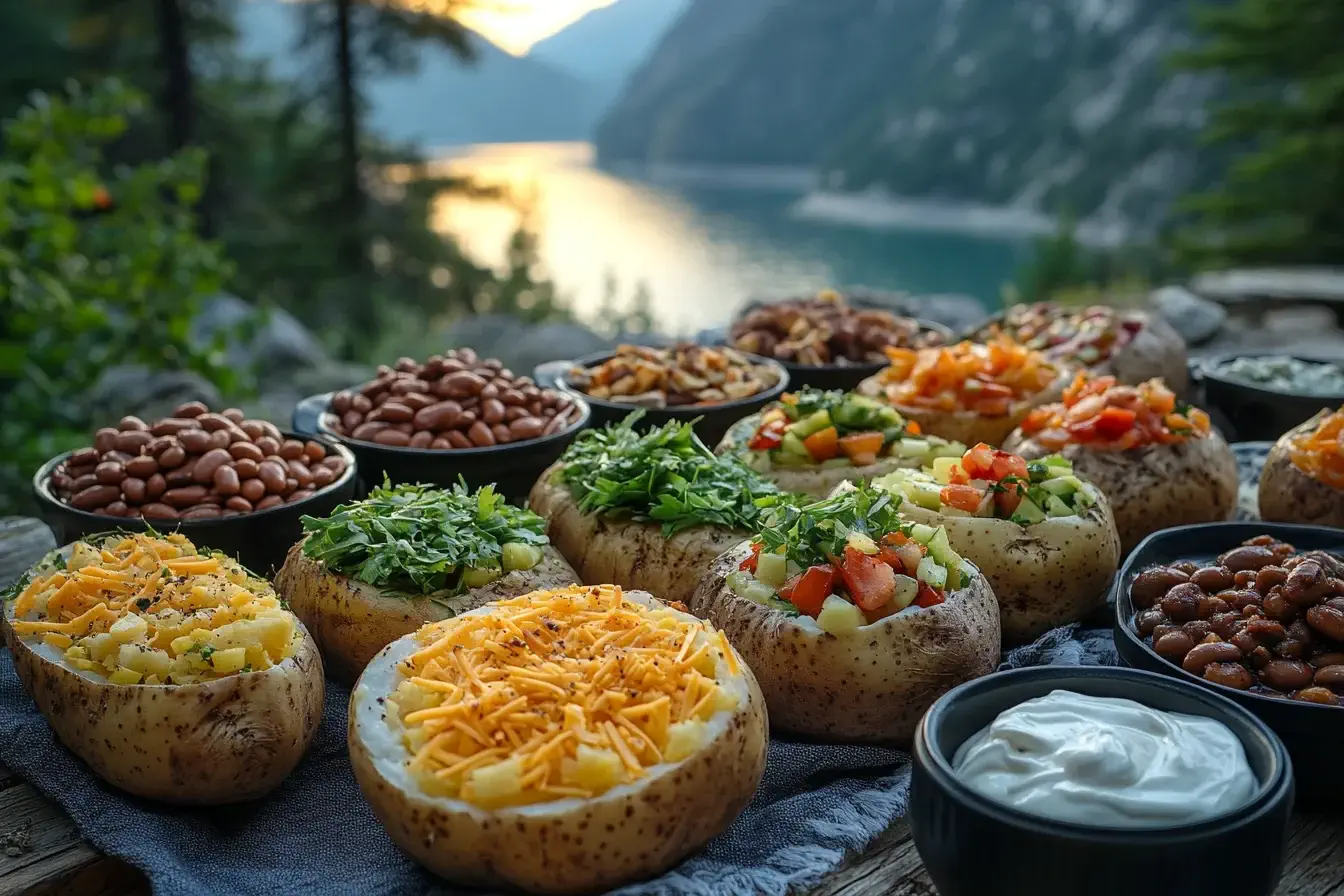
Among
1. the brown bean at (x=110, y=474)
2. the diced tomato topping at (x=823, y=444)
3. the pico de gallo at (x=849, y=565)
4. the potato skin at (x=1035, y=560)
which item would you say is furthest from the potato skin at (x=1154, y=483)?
the brown bean at (x=110, y=474)

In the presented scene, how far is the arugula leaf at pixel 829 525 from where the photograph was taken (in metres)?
2.69

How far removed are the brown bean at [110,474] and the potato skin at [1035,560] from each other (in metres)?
2.17

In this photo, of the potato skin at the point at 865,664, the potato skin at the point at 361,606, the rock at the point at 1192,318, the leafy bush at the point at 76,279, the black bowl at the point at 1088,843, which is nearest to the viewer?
the black bowl at the point at 1088,843

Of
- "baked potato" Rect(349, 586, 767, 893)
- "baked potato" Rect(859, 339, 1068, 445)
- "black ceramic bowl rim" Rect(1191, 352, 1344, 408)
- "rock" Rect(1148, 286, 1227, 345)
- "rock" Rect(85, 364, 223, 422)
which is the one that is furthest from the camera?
"rock" Rect(1148, 286, 1227, 345)

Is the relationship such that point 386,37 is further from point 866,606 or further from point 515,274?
point 866,606

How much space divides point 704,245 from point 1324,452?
2530 cm

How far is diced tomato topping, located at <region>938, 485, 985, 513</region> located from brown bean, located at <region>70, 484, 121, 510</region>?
7.44 ft

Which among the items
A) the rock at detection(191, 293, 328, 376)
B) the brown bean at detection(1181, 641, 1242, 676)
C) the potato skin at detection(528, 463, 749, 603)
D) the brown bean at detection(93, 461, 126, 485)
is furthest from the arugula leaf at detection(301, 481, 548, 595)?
the rock at detection(191, 293, 328, 376)

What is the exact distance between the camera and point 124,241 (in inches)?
259

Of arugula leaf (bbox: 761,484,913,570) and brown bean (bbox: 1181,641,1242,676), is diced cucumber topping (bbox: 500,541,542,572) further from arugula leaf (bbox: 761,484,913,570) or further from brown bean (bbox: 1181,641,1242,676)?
brown bean (bbox: 1181,641,1242,676)

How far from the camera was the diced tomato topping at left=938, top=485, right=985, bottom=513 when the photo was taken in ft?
10.4

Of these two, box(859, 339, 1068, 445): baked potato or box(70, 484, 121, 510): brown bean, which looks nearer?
box(70, 484, 121, 510): brown bean

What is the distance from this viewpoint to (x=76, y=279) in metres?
6.19

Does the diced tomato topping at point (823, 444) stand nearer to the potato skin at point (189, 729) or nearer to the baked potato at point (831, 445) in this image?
the baked potato at point (831, 445)
